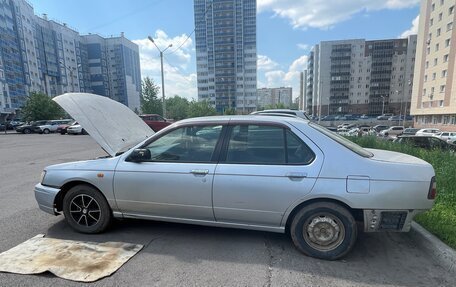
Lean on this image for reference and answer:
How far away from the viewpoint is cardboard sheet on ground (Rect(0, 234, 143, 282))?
8.57ft

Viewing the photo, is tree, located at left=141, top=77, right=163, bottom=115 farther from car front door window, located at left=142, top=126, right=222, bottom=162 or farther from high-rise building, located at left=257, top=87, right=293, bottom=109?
high-rise building, located at left=257, top=87, right=293, bottom=109

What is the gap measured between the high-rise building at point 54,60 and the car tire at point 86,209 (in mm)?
39853

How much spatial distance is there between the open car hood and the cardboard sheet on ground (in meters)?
1.28

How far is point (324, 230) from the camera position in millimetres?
2807

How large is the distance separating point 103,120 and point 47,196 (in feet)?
4.44

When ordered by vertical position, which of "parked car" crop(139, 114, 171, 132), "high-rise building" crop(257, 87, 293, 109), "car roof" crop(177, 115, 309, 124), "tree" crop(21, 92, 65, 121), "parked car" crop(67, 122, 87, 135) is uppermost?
"high-rise building" crop(257, 87, 293, 109)

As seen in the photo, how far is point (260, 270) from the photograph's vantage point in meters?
2.63

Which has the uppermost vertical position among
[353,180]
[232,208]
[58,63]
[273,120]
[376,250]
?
[58,63]

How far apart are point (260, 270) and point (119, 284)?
4.74 feet

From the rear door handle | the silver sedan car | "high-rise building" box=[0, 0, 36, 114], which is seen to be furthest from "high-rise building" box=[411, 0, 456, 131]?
"high-rise building" box=[0, 0, 36, 114]

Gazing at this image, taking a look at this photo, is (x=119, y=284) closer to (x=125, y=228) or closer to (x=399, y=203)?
(x=125, y=228)

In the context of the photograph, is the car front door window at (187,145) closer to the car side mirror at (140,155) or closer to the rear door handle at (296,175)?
the car side mirror at (140,155)

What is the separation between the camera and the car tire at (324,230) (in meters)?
2.72

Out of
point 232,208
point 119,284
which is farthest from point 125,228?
point 232,208
